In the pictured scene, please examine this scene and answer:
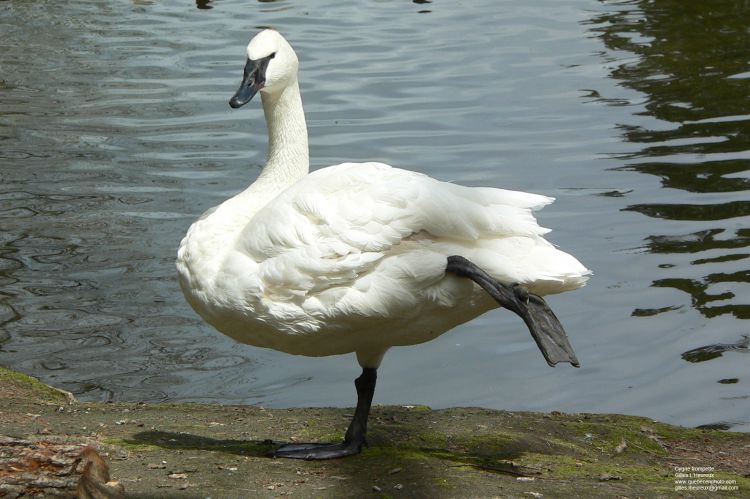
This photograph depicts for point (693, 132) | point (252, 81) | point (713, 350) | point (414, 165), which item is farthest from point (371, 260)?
point (693, 132)

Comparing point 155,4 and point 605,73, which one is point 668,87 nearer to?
point 605,73

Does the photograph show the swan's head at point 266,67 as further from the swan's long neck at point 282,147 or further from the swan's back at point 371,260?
the swan's back at point 371,260

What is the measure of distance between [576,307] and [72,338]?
385 centimetres

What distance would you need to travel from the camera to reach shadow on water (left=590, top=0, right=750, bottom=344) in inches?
363

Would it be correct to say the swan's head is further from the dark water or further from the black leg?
the dark water

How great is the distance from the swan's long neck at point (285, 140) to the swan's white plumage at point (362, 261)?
0.56 meters

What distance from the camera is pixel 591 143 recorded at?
12.3m

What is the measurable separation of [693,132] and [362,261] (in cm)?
857

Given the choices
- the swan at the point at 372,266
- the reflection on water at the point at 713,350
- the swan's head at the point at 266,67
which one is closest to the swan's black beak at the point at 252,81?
the swan's head at the point at 266,67

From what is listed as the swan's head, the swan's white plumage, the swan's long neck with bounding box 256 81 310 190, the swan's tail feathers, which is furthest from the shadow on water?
the swan's head

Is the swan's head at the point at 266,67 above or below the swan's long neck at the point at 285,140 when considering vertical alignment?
above

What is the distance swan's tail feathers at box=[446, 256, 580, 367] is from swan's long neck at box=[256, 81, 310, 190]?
1236mm

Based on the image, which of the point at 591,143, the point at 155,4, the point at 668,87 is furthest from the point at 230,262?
the point at 155,4

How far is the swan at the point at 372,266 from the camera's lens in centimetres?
476
